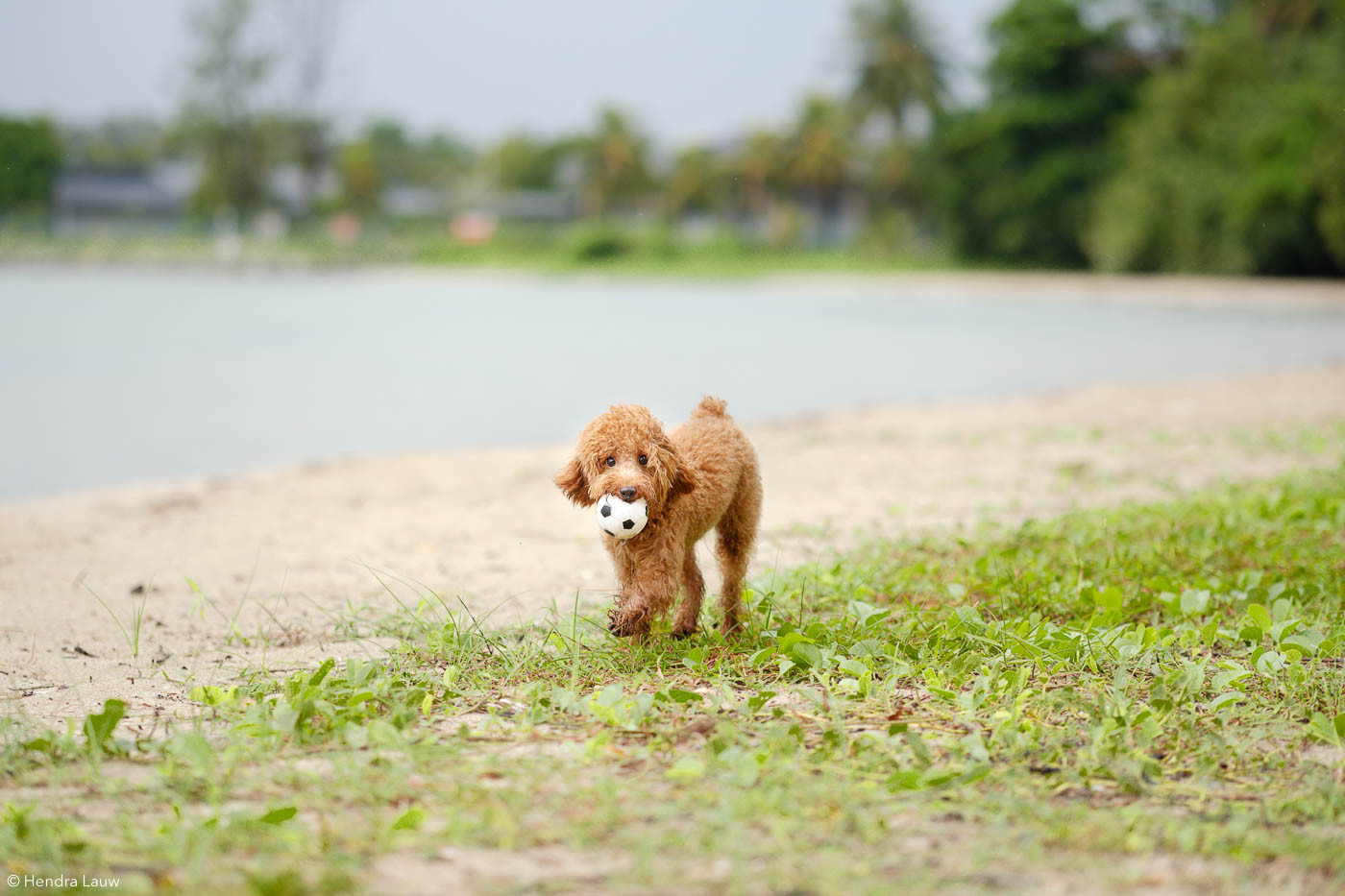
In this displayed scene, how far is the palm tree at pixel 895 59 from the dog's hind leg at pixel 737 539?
51932 millimetres

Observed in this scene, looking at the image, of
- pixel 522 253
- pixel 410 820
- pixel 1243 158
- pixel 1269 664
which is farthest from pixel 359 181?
pixel 410 820

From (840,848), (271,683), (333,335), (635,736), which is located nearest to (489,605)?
(271,683)

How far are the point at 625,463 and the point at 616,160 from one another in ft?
216

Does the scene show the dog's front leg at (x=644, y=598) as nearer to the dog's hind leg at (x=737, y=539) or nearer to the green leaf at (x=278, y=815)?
the dog's hind leg at (x=737, y=539)

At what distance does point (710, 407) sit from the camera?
12.6 feet

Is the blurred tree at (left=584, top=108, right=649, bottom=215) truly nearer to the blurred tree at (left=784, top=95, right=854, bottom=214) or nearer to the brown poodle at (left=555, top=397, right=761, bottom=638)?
the blurred tree at (left=784, top=95, right=854, bottom=214)

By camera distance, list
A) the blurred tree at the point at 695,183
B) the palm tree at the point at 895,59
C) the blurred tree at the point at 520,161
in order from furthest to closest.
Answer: the blurred tree at the point at 520,161 < the blurred tree at the point at 695,183 < the palm tree at the point at 895,59

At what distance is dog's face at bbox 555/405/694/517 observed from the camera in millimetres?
3225

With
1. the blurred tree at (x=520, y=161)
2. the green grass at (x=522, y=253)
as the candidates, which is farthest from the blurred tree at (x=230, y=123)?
the blurred tree at (x=520, y=161)

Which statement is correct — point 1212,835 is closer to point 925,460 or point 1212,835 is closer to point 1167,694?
point 1167,694

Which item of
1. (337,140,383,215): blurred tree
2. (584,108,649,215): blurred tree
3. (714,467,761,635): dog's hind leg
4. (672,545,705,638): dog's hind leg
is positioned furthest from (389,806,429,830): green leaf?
(337,140,383,215): blurred tree

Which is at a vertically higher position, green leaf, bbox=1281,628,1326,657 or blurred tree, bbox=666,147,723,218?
blurred tree, bbox=666,147,723,218

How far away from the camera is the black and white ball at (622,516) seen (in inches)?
125

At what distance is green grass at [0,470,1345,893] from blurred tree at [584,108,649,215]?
6515cm
